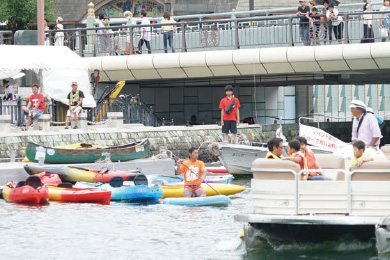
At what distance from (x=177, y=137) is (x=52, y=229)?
16.0 metres

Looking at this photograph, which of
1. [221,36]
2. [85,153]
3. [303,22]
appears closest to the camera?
[85,153]

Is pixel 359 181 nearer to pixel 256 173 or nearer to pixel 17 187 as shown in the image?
pixel 256 173

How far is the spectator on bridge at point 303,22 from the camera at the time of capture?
34366 mm

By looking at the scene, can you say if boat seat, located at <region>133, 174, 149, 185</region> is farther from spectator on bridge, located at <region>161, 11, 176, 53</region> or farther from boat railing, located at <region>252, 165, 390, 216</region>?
spectator on bridge, located at <region>161, 11, 176, 53</region>

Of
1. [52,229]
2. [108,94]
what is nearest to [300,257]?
[52,229]

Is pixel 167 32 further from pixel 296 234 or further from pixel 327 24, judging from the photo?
pixel 296 234

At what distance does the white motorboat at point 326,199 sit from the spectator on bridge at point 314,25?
1897cm

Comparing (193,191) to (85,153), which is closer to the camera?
(193,191)

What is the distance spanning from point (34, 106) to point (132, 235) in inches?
571

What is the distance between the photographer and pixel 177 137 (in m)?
35.0

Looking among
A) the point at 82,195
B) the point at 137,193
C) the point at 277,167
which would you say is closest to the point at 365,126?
the point at 277,167

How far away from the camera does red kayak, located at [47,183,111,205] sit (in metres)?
22.9

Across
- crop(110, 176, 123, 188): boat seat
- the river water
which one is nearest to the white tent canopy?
crop(110, 176, 123, 188): boat seat

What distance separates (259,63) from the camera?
35.7m
